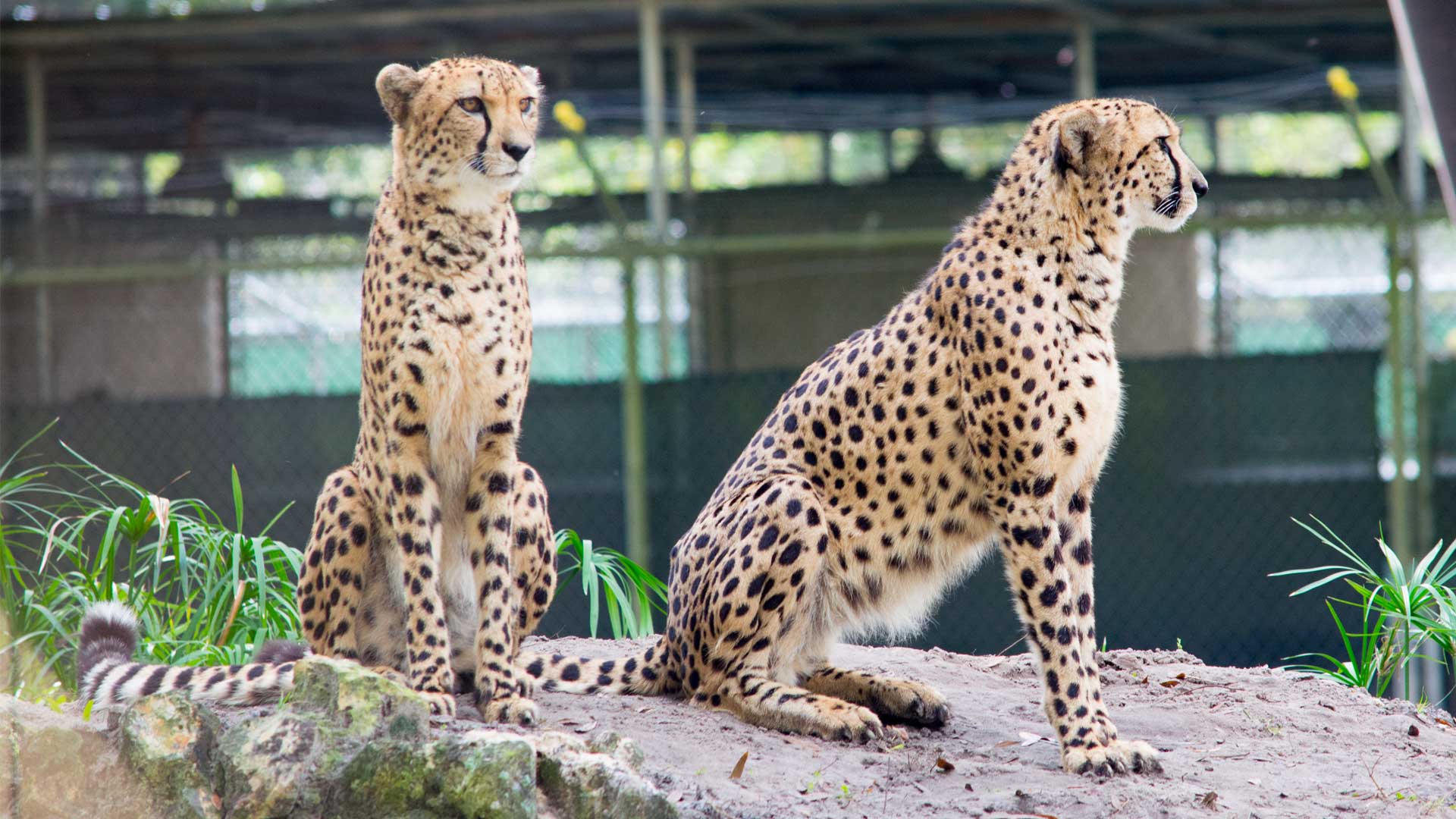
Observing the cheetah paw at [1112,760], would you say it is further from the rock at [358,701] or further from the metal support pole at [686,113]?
the metal support pole at [686,113]

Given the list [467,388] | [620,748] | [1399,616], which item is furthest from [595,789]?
[1399,616]

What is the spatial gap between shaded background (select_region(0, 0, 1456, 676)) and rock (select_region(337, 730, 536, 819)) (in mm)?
3712

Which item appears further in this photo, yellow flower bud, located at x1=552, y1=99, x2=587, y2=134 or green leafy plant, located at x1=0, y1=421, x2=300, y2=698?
yellow flower bud, located at x1=552, y1=99, x2=587, y2=134

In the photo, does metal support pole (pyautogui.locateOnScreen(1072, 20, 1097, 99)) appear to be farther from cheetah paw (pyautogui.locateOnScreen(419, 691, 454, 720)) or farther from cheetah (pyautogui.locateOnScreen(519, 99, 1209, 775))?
cheetah paw (pyautogui.locateOnScreen(419, 691, 454, 720))

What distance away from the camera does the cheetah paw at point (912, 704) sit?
333 cm

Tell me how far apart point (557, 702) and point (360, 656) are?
1.54ft

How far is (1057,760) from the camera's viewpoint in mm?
3086

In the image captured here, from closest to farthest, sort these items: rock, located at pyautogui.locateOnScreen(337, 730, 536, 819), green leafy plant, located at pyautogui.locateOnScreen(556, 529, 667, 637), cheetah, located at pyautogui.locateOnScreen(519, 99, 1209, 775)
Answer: rock, located at pyautogui.locateOnScreen(337, 730, 536, 819) < cheetah, located at pyautogui.locateOnScreen(519, 99, 1209, 775) < green leafy plant, located at pyautogui.locateOnScreen(556, 529, 667, 637)

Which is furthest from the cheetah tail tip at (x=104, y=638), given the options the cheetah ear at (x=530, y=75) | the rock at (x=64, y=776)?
the cheetah ear at (x=530, y=75)

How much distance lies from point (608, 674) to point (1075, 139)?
1.75 meters

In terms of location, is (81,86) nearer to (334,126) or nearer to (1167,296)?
(334,126)

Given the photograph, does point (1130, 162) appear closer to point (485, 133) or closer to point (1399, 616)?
point (485, 133)

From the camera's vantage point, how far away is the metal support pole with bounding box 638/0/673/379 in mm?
6430

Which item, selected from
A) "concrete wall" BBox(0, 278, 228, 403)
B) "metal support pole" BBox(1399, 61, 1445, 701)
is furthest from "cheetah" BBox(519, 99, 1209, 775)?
"concrete wall" BBox(0, 278, 228, 403)
